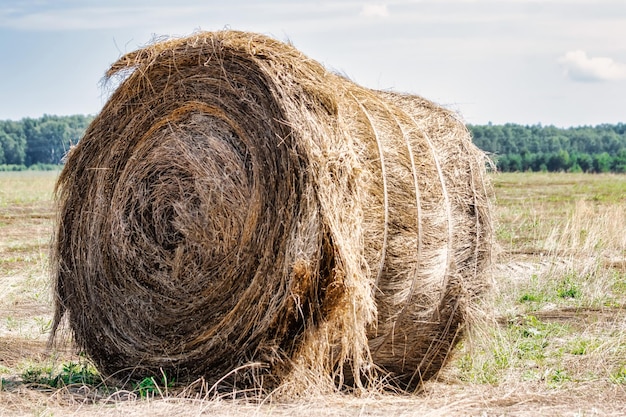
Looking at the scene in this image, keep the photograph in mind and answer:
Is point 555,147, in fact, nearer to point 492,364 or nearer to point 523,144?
point 523,144

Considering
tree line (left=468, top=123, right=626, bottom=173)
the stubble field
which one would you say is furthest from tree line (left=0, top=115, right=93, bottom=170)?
the stubble field

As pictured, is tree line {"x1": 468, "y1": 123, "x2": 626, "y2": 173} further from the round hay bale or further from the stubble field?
the round hay bale

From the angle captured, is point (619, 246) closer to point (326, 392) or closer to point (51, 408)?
point (326, 392)

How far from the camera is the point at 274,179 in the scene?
5.48 meters

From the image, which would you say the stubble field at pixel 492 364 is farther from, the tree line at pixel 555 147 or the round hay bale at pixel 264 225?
the tree line at pixel 555 147

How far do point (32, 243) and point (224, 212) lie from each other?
31.3 ft

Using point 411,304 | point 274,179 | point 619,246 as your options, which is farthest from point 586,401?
point 619,246

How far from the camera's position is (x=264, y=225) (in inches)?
218

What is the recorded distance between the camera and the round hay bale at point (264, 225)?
5387 mm

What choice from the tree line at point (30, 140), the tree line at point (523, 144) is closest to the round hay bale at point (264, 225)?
the tree line at point (523, 144)

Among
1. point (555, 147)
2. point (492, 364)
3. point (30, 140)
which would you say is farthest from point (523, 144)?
point (492, 364)

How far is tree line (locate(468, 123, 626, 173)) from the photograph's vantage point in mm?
51531

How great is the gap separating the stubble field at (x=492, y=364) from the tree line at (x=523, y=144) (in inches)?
1624

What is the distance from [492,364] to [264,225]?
7.68ft
